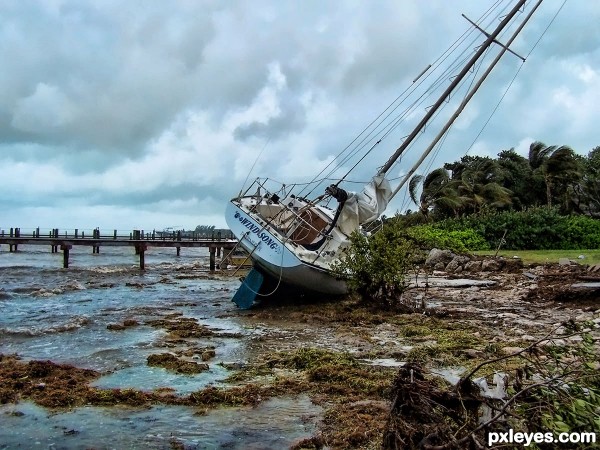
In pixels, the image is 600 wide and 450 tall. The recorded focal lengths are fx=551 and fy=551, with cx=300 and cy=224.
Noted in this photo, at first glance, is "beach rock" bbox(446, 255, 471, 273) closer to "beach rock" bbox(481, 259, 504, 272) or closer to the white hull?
"beach rock" bbox(481, 259, 504, 272)

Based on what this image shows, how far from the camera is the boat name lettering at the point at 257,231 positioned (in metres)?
17.0

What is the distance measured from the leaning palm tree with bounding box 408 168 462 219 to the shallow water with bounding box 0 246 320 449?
26.4m

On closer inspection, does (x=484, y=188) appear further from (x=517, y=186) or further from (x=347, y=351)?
(x=347, y=351)

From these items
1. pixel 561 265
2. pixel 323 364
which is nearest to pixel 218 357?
pixel 323 364

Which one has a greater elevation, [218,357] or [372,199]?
[372,199]

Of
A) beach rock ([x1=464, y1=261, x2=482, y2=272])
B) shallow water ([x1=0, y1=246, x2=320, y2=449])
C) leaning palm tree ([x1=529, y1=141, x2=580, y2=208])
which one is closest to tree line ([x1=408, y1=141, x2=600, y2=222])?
leaning palm tree ([x1=529, y1=141, x2=580, y2=208])

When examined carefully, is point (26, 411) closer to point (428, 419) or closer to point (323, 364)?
point (323, 364)

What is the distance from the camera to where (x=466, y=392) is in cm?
470

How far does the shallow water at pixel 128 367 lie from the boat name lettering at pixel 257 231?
239 centimetres

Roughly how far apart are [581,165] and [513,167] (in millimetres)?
6849

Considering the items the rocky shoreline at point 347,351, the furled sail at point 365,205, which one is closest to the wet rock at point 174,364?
the rocky shoreline at point 347,351

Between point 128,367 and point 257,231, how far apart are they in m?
8.38

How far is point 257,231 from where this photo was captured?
17625 mm

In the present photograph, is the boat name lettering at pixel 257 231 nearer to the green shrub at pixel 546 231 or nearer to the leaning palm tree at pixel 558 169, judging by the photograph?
the green shrub at pixel 546 231
